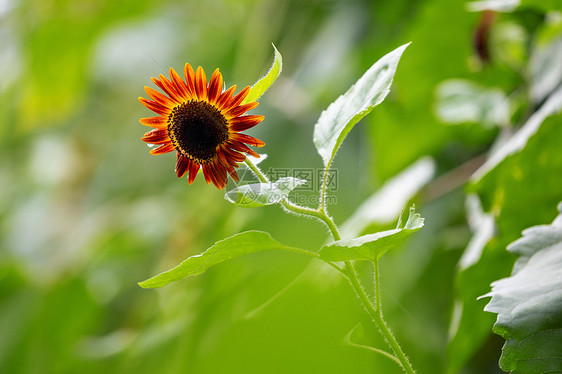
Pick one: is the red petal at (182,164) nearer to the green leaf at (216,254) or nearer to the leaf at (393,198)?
the green leaf at (216,254)

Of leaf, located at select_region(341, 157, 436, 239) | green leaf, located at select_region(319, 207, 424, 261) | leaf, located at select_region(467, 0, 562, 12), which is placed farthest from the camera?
leaf, located at select_region(341, 157, 436, 239)

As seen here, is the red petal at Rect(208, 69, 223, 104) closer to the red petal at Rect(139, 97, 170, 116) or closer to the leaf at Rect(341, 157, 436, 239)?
the red petal at Rect(139, 97, 170, 116)

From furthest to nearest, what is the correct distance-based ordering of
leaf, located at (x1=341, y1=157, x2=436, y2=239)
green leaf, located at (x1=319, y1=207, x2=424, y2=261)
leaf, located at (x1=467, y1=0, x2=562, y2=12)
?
1. leaf, located at (x1=341, y1=157, x2=436, y2=239)
2. leaf, located at (x1=467, y1=0, x2=562, y2=12)
3. green leaf, located at (x1=319, y1=207, x2=424, y2=261)

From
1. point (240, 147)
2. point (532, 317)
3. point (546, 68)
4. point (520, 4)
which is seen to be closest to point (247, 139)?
point (240, 147)

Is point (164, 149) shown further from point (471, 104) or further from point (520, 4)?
point (471, 104)

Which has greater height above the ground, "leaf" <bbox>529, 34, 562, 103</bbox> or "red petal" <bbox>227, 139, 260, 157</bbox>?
"leaf" <bbox>529, 34, 562, 103</bbox>

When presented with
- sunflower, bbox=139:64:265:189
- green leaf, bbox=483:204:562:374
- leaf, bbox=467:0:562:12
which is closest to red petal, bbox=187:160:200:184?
sunflower, bbox=139:64:265:189
